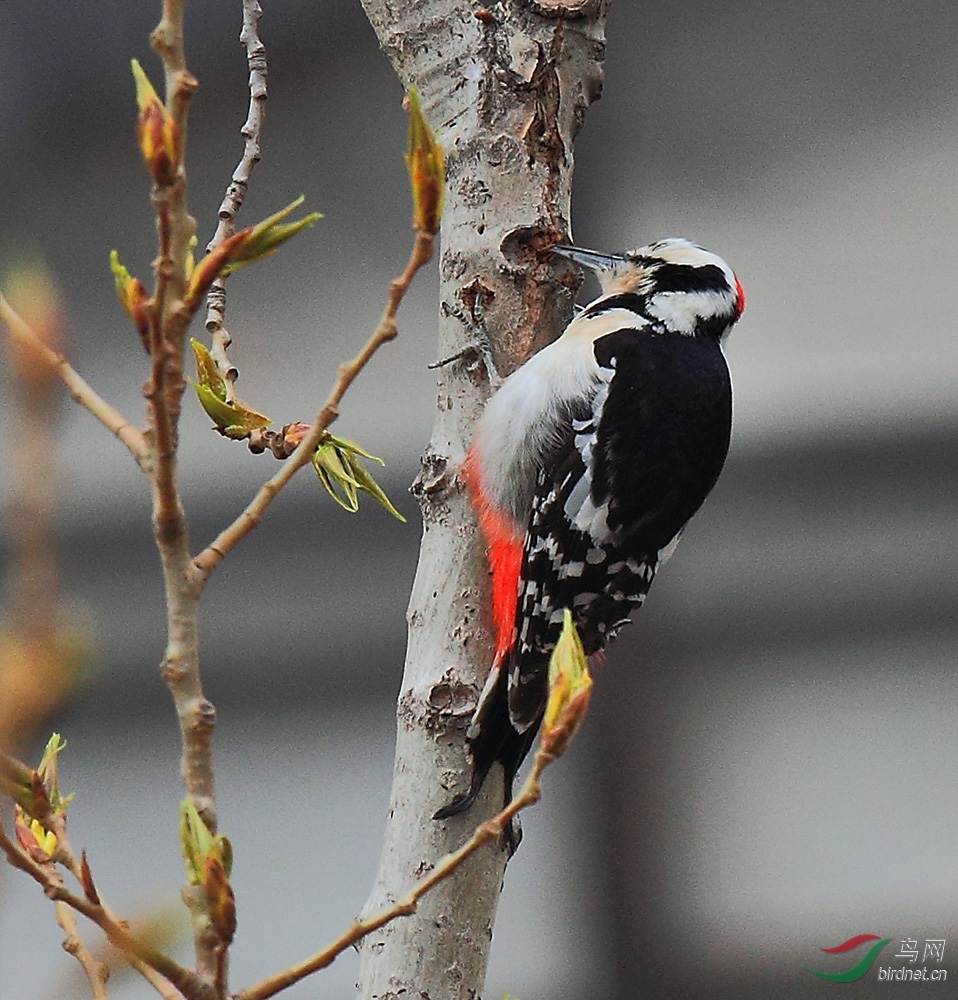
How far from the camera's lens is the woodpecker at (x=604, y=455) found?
3.31ft

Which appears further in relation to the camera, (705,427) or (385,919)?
(705,427)

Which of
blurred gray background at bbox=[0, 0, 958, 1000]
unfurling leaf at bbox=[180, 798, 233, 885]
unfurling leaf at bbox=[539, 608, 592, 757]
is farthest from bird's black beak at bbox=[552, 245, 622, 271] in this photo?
blurred gray background at bbox=[0, 0, 958, 1000]

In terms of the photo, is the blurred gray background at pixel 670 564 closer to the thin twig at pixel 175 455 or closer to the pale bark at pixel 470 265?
the pale bark at pixel 470 265

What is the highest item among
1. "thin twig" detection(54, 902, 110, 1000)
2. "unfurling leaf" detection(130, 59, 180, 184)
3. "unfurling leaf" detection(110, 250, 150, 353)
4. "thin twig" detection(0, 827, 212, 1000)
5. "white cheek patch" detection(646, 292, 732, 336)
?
"white cheek patch" detection(646, 292, 732, 336)

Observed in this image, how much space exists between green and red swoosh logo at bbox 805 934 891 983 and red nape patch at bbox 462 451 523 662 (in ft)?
4.99

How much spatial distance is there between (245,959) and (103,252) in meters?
1.31

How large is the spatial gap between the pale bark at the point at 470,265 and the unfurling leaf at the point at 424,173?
0.45m

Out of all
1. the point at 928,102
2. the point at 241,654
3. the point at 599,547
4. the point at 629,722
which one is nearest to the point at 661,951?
the point at 629,722

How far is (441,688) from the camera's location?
819 mm

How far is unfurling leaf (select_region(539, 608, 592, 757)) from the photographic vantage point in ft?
1.42

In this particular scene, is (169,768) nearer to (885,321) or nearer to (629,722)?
(629,722)

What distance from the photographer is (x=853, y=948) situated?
2.19 meters

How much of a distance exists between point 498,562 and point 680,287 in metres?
0.45

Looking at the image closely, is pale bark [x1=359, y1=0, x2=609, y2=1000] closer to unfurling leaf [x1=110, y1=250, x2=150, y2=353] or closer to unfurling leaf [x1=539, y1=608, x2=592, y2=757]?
unfurling leaf [x1=539, y1=608, x2=592, y2=757]
